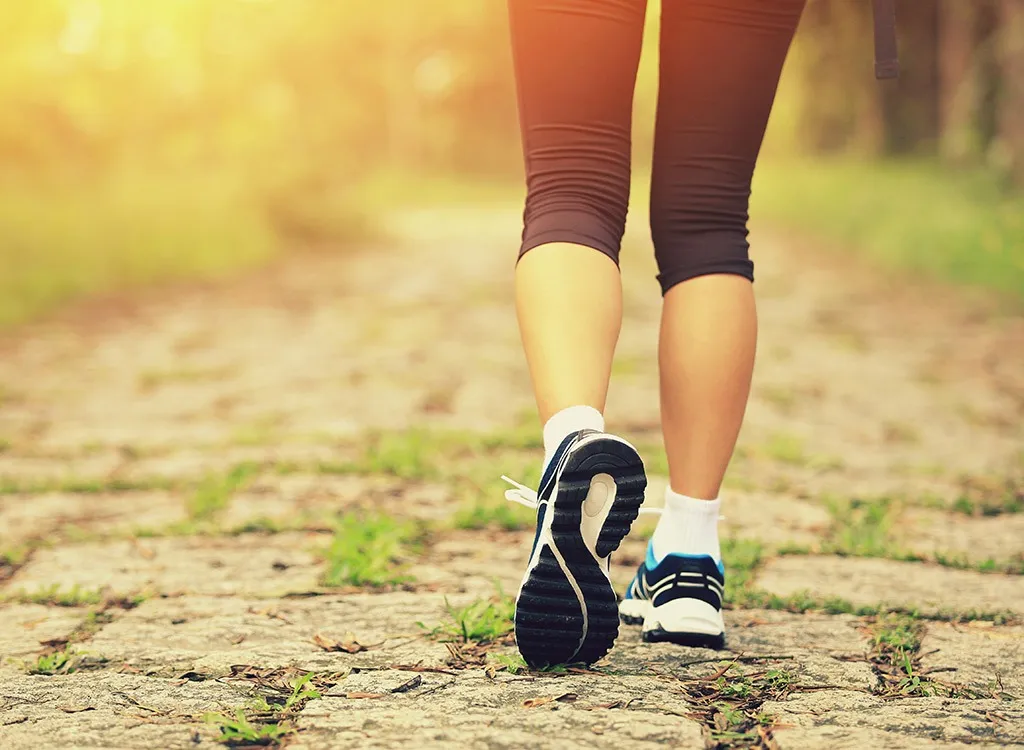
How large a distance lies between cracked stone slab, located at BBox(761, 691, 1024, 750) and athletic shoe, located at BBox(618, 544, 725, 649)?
8.4 inches

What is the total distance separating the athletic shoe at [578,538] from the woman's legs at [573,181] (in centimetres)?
14

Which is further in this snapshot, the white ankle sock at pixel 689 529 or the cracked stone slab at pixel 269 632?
the white ankle sock at pixel 689 529

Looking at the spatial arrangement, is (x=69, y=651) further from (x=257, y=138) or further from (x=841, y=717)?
(x=257, y=138)

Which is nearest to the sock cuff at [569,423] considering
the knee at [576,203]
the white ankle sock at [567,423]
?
the white ankle sock at [567,423]

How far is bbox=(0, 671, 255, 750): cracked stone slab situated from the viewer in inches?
50.4

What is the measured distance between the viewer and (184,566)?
2.15 meters

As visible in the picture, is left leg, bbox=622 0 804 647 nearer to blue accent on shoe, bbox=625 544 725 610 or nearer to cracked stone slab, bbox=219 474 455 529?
blue accent on shoe, bbox=625 544 725 610

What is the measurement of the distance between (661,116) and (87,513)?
5.21ft

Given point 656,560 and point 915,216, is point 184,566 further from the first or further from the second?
point 915,216

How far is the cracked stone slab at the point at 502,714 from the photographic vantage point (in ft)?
4.15

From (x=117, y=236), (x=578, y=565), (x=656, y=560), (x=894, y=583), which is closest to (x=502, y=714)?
(x=578, y=565)

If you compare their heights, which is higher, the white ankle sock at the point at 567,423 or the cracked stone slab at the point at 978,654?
the white ankle sock at the point at 567,423

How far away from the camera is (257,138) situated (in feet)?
33.3

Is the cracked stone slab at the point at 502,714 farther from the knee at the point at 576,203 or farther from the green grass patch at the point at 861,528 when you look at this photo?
the green grass patch at the point at 861,528
